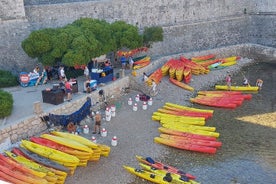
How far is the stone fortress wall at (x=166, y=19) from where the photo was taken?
21.5 m

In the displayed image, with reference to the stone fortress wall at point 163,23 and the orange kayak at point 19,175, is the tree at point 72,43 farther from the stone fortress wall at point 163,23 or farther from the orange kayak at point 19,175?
the orange kayak at point 19,175

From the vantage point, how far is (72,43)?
20312 mm

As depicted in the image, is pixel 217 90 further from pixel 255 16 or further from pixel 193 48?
pixel 255 16

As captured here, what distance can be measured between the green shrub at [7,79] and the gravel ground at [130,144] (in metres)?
5.28

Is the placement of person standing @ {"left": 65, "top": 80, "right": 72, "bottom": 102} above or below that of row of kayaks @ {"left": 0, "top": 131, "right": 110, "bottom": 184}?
above

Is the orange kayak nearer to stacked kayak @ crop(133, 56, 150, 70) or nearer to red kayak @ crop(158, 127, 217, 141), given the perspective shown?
red kayak @ crop(158, 127, 217, 141)

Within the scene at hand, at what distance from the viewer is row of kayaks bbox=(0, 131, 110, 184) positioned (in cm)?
1265

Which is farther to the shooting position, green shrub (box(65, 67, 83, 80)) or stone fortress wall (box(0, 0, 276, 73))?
green shrub (box(65, 67, 83, 80))

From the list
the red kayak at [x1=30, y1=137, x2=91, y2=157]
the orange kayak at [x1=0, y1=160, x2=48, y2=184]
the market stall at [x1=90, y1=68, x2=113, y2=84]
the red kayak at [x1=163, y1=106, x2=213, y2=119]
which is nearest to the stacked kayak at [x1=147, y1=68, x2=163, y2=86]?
the market stall at [x1=90, y1=68, x2=113, y2=84]

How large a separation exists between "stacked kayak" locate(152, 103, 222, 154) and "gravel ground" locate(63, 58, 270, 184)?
32cm

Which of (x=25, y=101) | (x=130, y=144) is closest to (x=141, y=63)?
(x=25, y=101)

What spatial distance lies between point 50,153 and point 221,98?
1143 cm

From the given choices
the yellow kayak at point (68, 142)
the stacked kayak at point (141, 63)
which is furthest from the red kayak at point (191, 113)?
the yellow kayak at point (68, 142)

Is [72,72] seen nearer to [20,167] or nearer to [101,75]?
[101,75]
